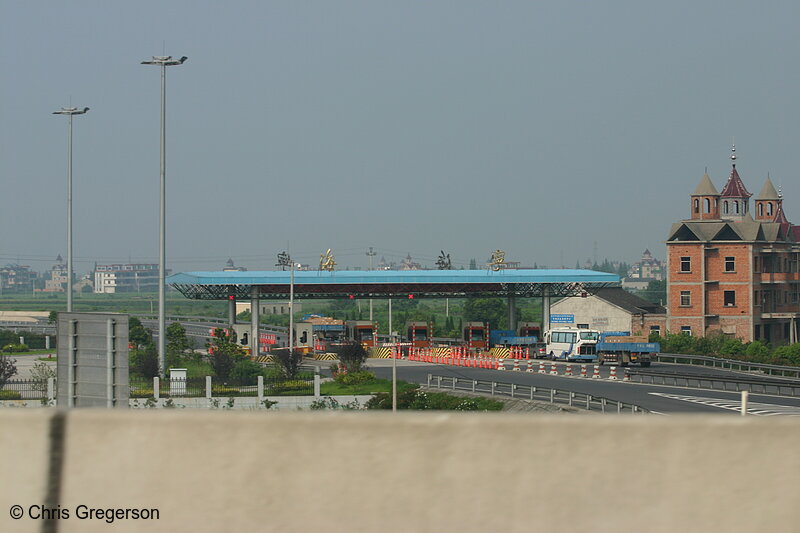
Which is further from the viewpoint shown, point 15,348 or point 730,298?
point 730,298

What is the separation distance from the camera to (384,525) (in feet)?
25.2

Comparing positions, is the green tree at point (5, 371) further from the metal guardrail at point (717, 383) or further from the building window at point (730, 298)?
the building window at point (730, 298)

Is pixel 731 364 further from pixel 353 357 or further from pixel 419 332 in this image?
pixel 419 332

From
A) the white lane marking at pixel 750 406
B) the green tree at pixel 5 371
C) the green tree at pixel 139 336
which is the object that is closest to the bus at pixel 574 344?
the white lane marking at pixel 750 406

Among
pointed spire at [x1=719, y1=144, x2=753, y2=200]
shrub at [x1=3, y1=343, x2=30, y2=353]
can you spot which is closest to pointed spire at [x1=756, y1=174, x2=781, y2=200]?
pointed spire at [x1=719, y1=144, x2=753, y2=200]

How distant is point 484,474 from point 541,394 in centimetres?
3075

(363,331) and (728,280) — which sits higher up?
(728,280)

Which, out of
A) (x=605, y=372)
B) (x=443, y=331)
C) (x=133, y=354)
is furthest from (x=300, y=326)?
(x=443, y=331)

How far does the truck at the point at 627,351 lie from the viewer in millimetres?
54500

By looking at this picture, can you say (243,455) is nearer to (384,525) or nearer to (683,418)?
(384,525)

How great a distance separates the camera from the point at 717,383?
4466 centimetres

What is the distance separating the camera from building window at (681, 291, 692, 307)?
240 feet

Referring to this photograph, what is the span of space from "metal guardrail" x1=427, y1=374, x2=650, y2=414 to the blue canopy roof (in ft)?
83.4

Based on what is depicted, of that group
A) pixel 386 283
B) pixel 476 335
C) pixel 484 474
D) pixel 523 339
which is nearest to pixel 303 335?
pixel 386 283
